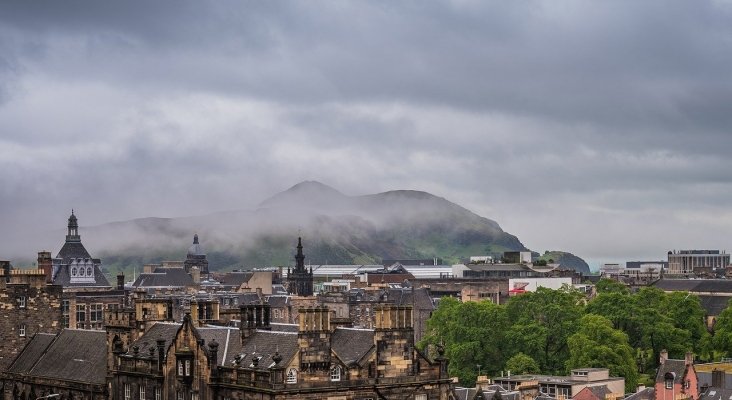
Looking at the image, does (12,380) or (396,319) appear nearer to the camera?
(396,319)

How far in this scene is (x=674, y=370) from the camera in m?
138

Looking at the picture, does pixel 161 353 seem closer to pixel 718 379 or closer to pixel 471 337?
pixel 718 379

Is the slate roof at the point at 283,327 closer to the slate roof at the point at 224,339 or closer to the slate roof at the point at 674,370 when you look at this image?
the slate roof at the point at 224,339

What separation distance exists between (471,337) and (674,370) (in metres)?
38.0

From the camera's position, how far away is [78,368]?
11088 centimetres

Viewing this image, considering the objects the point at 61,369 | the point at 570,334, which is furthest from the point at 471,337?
the point at 61,369

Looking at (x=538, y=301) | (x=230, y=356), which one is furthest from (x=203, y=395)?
(x=538, y=301)

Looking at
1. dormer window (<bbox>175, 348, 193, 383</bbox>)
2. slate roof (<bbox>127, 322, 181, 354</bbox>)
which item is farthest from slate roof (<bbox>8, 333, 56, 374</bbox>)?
dormer window (<bbox>175, 348, 193, 383</bbox>)

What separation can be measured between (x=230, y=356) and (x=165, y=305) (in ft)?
56.8

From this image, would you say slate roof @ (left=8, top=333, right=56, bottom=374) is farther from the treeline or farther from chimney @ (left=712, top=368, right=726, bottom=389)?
chimney @ (left=712, top=368, right=726, bottom=389)

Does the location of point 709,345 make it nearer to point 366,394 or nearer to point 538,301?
point 538,301

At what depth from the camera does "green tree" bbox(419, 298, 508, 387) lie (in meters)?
166

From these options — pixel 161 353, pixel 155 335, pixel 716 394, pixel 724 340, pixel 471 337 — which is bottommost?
pixel 716 394

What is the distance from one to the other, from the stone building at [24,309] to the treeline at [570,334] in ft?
199
